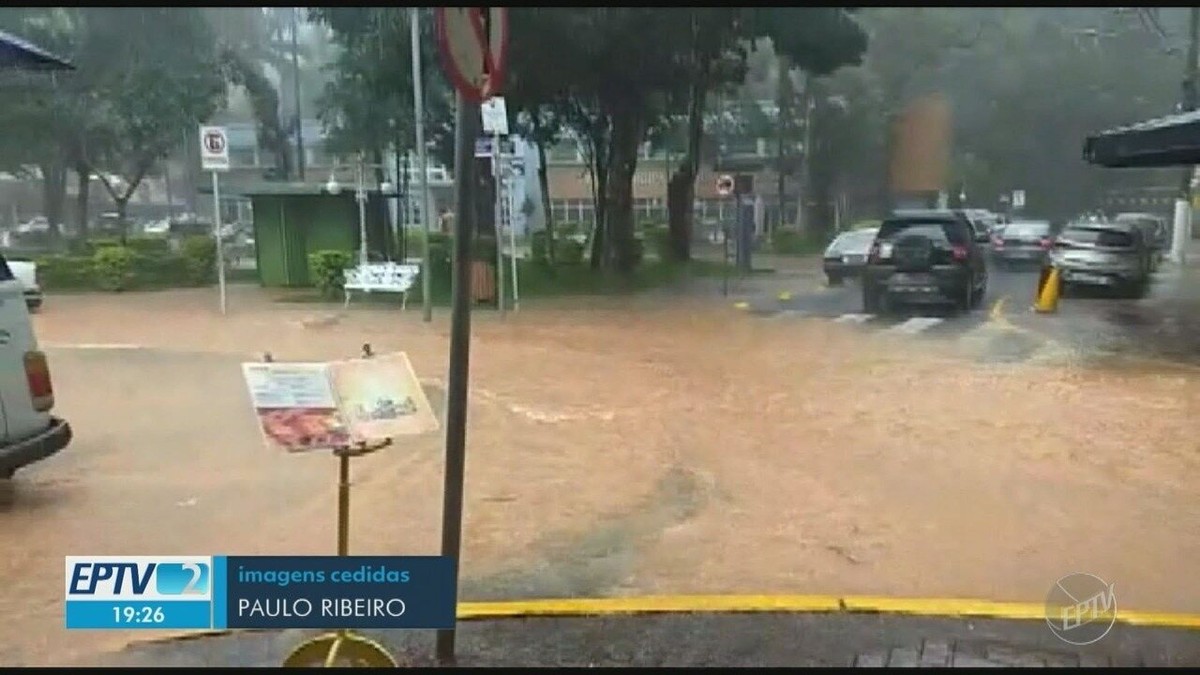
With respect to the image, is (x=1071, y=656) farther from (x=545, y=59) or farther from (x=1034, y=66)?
(x=545, y=59)

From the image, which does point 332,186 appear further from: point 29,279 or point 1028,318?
point 1028,318

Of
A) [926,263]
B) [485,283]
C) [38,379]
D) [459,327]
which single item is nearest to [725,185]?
[485,283]

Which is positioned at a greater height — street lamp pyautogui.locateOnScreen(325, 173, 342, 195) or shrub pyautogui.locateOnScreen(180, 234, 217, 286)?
street lamp pyautogui.locateOnScreen(325, 173, 342, 195)

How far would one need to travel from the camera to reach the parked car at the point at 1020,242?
711 centimetres

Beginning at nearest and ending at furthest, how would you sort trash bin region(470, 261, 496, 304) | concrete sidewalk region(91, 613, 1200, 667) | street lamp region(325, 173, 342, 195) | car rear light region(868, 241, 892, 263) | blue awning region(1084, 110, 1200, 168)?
concrete sidewalk region(91, 613, 1200, 667), blue awning region(1084, 110, 1200, 168), street lamp region(325, 173, 342, 195), trash bin region(470, 261, 496, 304), car rear light region(868, 241, 892, 263)

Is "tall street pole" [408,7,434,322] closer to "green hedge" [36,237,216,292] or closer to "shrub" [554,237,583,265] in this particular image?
"green hedge" [36,237,216,292]

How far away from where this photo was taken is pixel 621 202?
741cm

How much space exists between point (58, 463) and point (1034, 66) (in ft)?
14.8

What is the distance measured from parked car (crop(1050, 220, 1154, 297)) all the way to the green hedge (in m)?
4.67

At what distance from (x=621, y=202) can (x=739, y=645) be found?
15.0 ft

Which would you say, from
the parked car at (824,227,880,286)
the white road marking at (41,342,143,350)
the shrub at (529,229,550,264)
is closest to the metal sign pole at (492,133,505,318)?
the shrub at (529,229,550,264)

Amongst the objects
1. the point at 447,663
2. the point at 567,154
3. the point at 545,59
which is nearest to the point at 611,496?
the point at 447,663

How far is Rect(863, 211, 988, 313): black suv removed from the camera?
7.25m

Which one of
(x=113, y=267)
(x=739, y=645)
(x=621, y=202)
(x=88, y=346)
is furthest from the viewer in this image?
(x=621, y=202)
